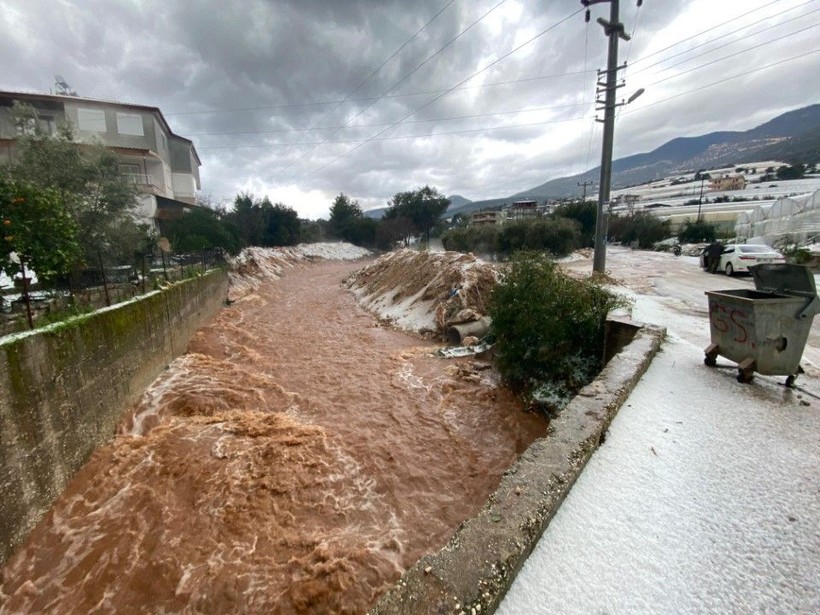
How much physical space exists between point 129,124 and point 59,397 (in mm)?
25973

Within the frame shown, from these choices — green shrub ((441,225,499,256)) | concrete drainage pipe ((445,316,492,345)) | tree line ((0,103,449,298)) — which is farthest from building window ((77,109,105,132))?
concrete drainage pipe ((445,316,492,345))

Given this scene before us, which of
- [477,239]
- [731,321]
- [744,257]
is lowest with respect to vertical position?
[731,321]

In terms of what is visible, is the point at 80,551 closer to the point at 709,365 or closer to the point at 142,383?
the point at 142,383

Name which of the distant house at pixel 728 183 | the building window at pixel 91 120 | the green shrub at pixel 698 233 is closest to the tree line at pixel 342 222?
the building window at pixel 91 120

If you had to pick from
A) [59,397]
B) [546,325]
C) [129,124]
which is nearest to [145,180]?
[129,124]

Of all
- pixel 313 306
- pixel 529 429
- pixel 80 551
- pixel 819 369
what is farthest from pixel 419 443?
pixel 313 306

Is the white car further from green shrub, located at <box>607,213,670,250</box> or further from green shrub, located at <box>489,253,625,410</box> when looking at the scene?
green shrub, located at <box>607,213,670,250</box>

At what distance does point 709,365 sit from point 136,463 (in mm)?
8392

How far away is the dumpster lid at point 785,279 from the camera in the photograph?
419 cm

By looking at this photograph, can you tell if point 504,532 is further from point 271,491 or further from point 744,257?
point 744,257

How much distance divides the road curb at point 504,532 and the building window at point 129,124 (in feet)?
99.3

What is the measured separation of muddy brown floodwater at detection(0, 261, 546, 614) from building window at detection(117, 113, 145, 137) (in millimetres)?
23042

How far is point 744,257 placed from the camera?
13633 millimetres

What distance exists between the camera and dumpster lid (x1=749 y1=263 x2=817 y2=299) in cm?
419
